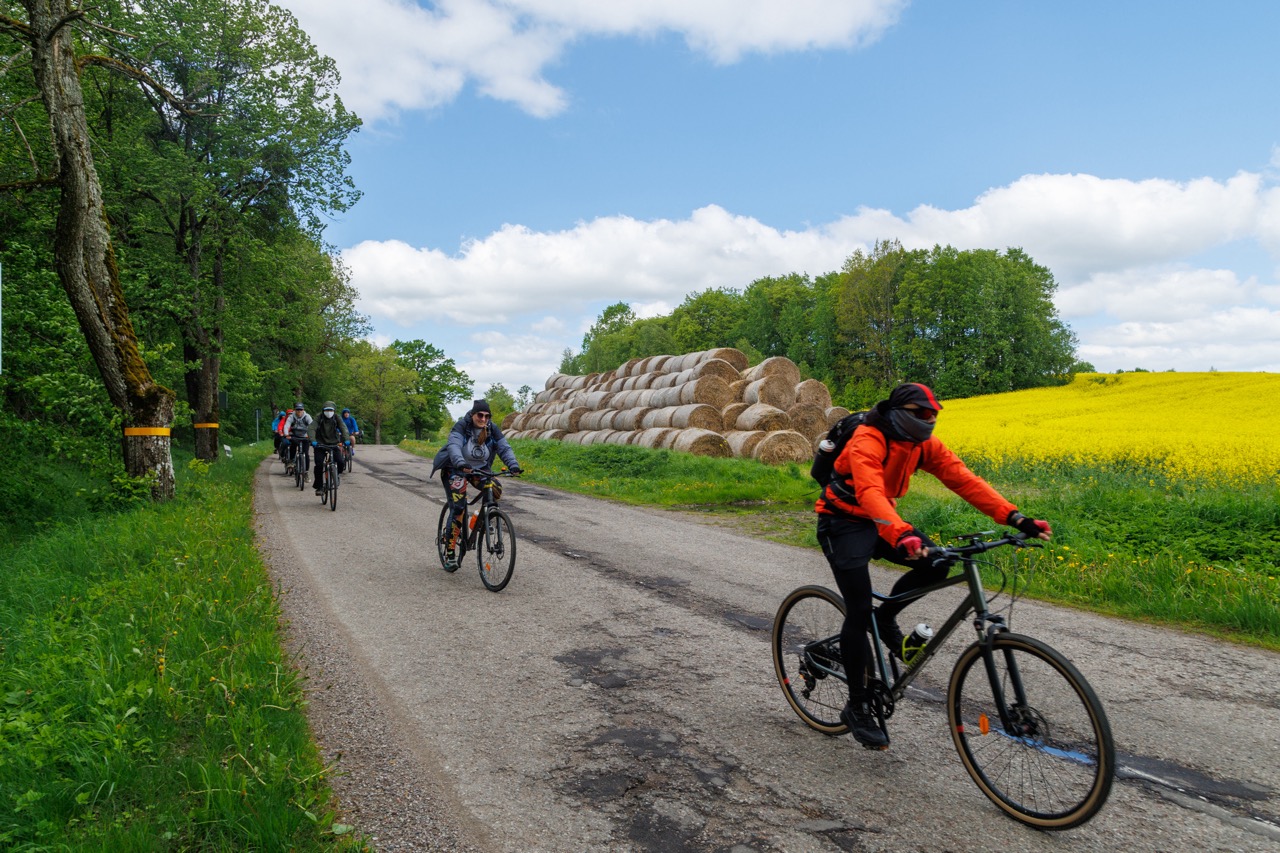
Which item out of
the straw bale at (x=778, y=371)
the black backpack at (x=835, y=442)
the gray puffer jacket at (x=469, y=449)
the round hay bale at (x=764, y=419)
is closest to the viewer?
the black backpack at (x=835, y=442)

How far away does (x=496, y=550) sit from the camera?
7.49 meters

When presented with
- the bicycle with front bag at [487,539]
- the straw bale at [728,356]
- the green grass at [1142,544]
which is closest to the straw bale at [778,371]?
the straw bale at [728,356]

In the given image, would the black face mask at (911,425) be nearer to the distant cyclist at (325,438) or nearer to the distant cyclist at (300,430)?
the distant cyclist at (325,438)

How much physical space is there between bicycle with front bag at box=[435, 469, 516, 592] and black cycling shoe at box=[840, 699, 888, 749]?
4.18 metres

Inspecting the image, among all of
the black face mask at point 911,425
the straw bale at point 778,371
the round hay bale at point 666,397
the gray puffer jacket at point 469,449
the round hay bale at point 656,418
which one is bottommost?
the gray puffer jacket at point 469,449

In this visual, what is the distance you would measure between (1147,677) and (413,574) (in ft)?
21.9

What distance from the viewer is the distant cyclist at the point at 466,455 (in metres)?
7.90

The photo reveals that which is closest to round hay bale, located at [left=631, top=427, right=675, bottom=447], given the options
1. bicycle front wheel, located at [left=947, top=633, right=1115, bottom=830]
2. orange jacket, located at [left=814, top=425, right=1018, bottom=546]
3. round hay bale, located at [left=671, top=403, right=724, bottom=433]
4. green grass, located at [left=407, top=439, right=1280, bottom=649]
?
round hay bale, located at [left=671, top=403, right=724, bottom=433]

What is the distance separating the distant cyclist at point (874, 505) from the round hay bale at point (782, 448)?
16190mm

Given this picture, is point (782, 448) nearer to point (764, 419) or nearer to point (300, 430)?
point (764, 419)

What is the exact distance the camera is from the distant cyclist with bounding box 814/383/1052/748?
11.5 feet

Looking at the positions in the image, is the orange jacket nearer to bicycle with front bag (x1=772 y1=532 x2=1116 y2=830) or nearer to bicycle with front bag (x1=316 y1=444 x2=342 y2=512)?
bicycle with front bag (x1=772 y1=532 x2=1116 y2=830)

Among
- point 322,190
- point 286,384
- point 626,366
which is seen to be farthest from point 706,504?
point 286,384

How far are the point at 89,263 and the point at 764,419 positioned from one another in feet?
52.3
